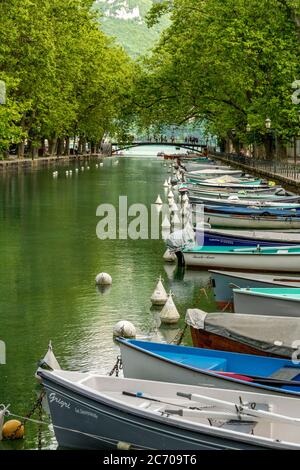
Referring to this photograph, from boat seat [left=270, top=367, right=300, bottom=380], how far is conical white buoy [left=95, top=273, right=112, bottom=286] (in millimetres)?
10796

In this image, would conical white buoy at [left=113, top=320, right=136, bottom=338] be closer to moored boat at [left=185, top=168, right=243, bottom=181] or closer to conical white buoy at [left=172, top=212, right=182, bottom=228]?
conical white buoy at [left=172, top=212, right=182, bottom=228]

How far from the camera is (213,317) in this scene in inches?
526

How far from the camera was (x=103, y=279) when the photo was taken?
22.0m

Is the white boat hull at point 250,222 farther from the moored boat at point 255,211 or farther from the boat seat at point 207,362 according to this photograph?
the boat seat at point 207,362

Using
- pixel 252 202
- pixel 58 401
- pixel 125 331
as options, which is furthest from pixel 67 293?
pixel 252 202

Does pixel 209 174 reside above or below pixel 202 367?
above

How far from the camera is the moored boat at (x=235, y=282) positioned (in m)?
16.8

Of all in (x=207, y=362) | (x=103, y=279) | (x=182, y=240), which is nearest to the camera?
(x=207, y=362)

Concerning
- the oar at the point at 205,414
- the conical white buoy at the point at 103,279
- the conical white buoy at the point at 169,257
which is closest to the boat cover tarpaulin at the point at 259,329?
the oar at the point at 205,414

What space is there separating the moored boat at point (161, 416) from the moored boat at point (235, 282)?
645 cm

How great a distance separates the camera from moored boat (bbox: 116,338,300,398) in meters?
10.8

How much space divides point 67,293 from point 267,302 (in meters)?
7.36

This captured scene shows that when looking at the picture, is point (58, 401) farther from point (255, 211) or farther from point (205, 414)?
point (255, 211)
